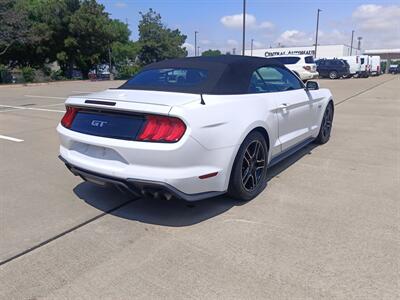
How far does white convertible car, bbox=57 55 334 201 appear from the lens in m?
2.84

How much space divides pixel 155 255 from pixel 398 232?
2.12 metres

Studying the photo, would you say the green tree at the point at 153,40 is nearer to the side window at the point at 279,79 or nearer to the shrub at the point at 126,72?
the shrub at the point at 126,72

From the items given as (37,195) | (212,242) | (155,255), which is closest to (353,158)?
(212,242)

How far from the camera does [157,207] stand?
3.56m

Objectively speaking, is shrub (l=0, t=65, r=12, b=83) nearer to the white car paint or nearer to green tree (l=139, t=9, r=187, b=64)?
green tree (l=139, t=9, r=187, b=64)

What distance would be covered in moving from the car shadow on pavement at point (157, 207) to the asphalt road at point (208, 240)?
11 mm

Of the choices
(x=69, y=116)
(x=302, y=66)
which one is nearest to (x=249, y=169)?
(x=69, y=116)

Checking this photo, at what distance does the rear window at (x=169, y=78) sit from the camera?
3664 mm

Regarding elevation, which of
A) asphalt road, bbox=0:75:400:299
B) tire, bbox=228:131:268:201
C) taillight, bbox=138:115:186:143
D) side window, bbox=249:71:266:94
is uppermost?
side window, bbox=249:71:266:94

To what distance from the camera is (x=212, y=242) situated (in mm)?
2863

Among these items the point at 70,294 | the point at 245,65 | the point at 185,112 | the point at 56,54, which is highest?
the point at 56,54

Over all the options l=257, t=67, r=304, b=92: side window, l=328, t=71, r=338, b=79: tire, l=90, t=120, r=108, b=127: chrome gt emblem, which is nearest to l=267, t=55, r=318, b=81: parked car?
l=328, t=71, r=338, b=79: tire

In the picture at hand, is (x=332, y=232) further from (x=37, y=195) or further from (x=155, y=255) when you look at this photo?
(x=37, y=195)

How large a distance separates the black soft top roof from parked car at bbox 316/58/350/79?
3253 centimetres
